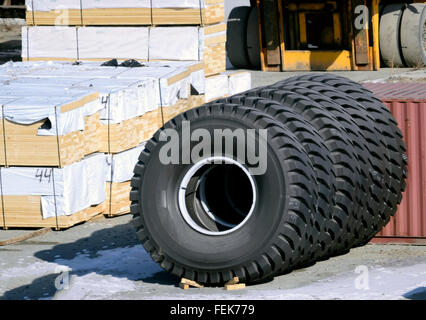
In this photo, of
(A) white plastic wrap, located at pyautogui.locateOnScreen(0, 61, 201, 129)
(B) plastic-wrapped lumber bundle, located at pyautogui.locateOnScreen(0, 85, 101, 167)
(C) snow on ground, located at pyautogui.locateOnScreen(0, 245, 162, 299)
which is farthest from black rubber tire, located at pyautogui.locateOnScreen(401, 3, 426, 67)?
(C) snow on ground, located at pyautogui.locateOnScreen(0, 245, 162, 299)

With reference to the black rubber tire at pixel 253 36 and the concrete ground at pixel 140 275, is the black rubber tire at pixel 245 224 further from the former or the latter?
the black rubber tire at pixel 253 36

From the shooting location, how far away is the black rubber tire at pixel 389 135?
1050cm

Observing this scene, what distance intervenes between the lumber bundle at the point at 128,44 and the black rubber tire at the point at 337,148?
6.94 metres

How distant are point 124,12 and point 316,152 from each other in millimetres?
8367

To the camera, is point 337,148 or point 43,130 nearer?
point 337,148

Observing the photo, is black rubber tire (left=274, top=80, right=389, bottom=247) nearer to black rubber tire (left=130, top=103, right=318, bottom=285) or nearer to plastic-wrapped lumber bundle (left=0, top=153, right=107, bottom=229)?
black rubber tire (left=130, top=103, right=318, bottom=285)

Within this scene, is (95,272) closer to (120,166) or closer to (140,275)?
(140,275)

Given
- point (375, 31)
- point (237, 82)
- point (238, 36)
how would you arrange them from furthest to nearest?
point (238, 36)
point (375, 31)
point (237, 82)

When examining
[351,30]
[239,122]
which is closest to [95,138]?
[239,122]

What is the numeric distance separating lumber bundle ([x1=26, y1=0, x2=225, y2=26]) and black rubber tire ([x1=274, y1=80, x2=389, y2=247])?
6.32 m

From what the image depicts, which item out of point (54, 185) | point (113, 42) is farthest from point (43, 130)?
point (113, 42)

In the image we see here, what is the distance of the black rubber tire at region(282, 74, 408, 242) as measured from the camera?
10.5 meters

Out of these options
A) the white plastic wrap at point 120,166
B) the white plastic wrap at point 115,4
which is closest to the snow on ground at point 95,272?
the white plastic wrap at point 120,166

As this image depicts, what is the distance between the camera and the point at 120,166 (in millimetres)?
12719
